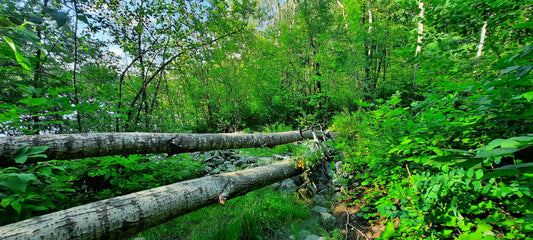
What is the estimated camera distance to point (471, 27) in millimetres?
2221

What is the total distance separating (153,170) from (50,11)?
2.17 metres

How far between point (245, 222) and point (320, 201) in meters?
1.30

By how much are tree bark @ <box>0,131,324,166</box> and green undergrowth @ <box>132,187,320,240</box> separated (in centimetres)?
95

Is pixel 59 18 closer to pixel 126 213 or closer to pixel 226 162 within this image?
pixel 126 213

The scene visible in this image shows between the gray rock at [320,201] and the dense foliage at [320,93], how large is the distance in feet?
1.20

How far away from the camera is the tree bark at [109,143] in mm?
1418

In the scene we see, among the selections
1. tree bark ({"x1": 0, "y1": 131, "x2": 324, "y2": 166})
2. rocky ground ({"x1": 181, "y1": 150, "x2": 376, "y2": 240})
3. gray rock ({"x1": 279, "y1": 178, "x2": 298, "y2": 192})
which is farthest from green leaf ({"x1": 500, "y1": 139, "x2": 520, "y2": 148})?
gray rock ({"x1": 279, "y1": 178, "x2": 298, "y2": 192})

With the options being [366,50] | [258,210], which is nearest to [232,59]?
[366,50]

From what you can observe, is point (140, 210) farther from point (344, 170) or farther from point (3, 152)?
point (344, 170)

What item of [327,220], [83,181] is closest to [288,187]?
[327,220]

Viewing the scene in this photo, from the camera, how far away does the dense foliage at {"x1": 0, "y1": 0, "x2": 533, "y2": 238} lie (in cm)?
117

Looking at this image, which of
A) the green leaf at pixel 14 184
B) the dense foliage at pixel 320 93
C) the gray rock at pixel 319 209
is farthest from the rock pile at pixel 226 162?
the green leaf at pixel 14 184

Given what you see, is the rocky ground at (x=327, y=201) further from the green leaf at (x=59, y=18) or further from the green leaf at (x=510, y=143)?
the green leaf at (x=59, y=18)

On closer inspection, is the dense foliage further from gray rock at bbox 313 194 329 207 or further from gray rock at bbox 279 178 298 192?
gray rock at bbox 279 178 298 192
